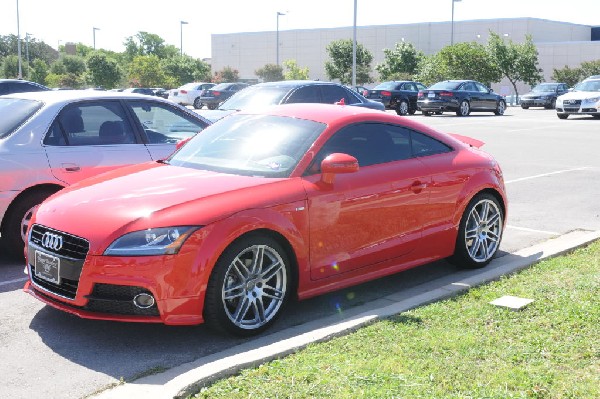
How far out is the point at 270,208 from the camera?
17.0 feet

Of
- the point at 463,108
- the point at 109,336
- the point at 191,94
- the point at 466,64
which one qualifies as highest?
the point at 466,64

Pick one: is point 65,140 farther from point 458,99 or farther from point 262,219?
point 458,99

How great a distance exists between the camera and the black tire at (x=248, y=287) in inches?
193

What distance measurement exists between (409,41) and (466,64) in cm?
3496

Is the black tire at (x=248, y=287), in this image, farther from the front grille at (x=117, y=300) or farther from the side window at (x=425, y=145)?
the side window at (x=425, y=145)

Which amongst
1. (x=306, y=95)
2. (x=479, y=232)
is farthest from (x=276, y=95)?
(x=479, y=232)

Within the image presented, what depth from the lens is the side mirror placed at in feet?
18.0

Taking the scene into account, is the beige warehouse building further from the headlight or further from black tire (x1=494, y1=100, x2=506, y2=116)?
the headlight

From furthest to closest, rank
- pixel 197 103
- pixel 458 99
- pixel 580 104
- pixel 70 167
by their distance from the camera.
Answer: pixel 197 103 < pixel 458 99 < pixel 580 104 < pixel 70 167

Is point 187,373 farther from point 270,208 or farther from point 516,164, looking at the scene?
point 516,164

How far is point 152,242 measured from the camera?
477 centimetres

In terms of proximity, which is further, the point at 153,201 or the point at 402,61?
the point at 402,61

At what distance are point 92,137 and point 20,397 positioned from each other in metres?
3.83

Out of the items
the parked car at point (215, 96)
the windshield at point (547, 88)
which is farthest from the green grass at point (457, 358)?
the windshield at point (547, 88)
